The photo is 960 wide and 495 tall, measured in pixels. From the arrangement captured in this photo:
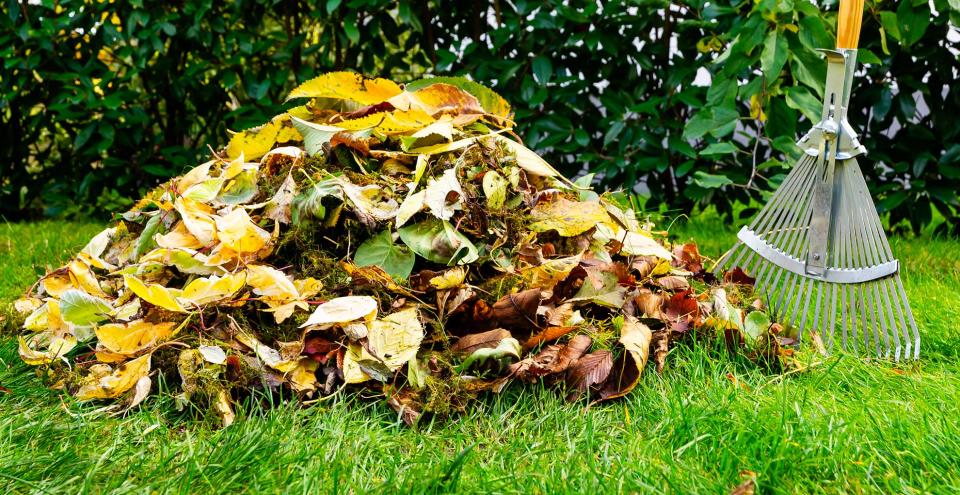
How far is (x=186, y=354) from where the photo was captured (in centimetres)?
162

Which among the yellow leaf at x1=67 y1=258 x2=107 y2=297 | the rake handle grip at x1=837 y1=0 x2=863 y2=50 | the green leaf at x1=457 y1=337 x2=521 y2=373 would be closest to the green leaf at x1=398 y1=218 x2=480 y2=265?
the green leaf at x1=457 y1=337 x2=521 y2=373

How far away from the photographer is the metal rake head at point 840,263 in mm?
1918

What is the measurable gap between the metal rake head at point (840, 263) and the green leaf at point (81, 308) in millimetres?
1586

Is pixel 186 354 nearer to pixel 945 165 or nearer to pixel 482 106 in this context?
pixel 482 106

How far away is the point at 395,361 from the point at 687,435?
0.58 m

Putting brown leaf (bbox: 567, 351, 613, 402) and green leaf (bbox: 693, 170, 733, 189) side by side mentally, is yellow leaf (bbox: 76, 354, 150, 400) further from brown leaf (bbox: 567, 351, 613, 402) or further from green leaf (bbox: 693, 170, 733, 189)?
green leaf (bbox: 693, 170, 733, 189)

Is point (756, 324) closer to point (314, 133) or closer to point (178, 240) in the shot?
point (314, 133)

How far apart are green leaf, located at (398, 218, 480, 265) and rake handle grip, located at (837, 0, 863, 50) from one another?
1025 mm

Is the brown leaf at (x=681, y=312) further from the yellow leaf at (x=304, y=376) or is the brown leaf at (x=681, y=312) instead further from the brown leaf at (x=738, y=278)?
the yellow leaf at (x=304, y=376)

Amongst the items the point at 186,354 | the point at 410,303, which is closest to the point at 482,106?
the point at 410,303

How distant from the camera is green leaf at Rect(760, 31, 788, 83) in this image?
7.52ft

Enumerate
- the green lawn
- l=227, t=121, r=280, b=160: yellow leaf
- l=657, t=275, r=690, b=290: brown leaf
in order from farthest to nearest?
1. l=227, t=121, r=280, b=160: yellow leaf
2. l=657, t=275, r=690, b=290: brown leaf
3. the green lawn

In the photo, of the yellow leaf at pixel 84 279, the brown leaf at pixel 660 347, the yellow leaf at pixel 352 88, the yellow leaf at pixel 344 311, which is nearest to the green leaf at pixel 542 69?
the yellow leaf at pixel 352 88

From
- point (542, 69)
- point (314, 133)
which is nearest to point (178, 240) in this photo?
point (314, 133)
